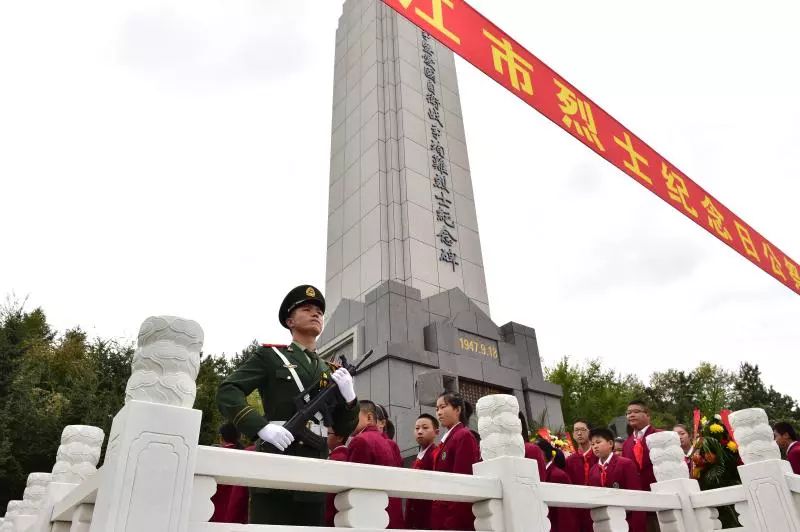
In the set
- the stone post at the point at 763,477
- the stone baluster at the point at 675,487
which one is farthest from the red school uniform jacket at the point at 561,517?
the stone post at the point at 763,477

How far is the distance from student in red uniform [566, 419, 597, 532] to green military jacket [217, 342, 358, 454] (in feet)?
7.44

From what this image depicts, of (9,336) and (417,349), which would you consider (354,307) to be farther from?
(9,336)

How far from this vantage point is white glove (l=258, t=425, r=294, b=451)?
268cm

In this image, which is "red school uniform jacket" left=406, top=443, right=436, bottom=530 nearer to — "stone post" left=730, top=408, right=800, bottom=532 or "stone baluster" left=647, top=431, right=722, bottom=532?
"stone baluster" left=647, top=431, right=722, bottom=532

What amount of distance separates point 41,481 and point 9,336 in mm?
9934

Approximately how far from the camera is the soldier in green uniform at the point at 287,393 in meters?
2.71

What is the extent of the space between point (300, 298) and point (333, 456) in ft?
4.40

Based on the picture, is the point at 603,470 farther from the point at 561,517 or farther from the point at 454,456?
the point at 454,456

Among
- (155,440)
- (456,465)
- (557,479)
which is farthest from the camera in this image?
(557,479)

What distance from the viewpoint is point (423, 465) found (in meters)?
4.09

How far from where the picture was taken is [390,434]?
520 centimetres

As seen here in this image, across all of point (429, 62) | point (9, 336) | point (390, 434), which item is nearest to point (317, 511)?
point (390, 434)

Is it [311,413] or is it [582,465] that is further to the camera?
[582,465]

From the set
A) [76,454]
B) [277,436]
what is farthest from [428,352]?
[277,436]
